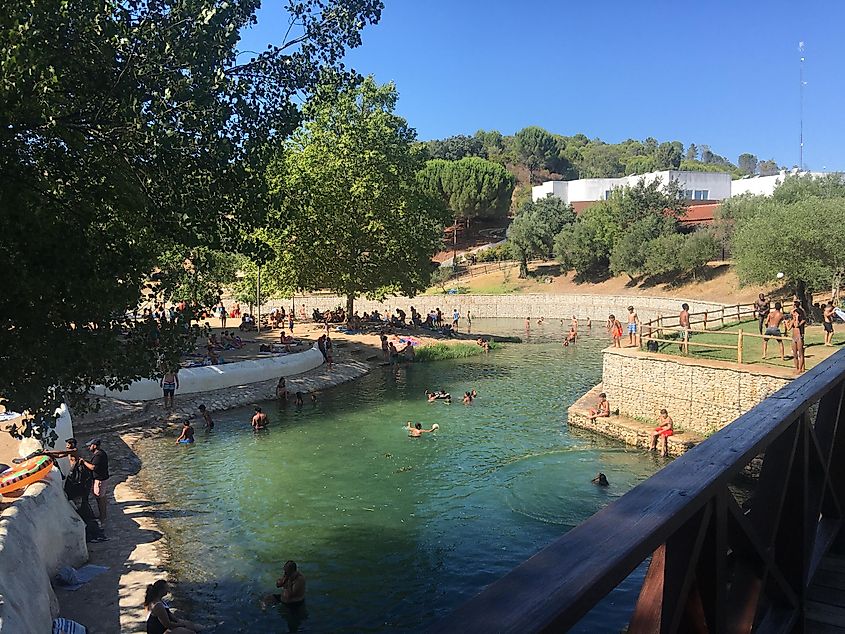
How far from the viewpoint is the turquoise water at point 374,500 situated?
11.5 meters

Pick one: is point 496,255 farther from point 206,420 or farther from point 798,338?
point 798,338

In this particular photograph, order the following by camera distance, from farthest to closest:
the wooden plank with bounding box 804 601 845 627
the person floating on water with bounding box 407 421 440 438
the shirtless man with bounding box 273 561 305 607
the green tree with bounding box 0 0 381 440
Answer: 1. the person floating on water with bounding box 407 421 440 438
2. the shirtless man with bounding box 273 561 305 607
3. the green tree with bounding box 0 0 381 440
4. the wooden plank with bounding box 804 601 845 627

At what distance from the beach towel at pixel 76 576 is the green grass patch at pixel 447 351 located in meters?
25.4

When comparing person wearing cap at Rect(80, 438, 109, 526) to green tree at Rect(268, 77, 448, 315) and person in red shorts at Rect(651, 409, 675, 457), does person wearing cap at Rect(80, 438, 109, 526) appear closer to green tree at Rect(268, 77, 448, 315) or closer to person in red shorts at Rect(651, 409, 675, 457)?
person in red shorts at Rect(651, 409, 675, 457)

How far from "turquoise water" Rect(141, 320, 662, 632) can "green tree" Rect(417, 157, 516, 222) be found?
62103mm

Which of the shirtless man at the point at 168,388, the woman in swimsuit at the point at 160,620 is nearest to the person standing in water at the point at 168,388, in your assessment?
the shirtless man at the point at 168,388

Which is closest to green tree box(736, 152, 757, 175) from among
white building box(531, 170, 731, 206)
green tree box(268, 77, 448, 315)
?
white building box(531, 170, 731, 206)

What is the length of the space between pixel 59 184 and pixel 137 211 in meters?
0.93

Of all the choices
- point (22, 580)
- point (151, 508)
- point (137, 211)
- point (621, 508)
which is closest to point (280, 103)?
point (137, 211)

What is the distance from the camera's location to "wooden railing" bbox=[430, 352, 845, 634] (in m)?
1.42

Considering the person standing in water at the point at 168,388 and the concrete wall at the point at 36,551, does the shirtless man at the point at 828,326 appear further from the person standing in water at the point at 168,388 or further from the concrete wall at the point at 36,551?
the concrete wall at the point at 36,551

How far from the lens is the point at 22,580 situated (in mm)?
8484

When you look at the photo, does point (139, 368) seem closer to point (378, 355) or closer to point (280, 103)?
point (280, 103)

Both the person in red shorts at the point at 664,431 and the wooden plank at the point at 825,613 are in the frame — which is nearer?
the wooden plank at the point at 825,613
